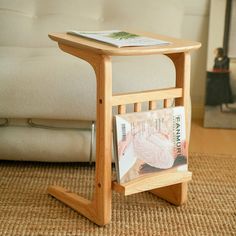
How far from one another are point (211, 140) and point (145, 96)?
915 millimetres

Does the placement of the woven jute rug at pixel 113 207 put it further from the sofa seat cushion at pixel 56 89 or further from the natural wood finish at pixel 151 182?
the sofa seat cushion at pixel 56 89

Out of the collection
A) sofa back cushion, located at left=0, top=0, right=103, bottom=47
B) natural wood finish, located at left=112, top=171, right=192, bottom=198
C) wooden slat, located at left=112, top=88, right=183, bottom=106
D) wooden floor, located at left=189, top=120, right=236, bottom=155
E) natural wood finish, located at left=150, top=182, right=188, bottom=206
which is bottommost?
wooden floor, located at left=189, top=120, right=236, bottom=155

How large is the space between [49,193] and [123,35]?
555 mm

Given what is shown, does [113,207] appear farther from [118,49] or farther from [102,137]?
[118,49]

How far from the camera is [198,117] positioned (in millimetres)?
2555

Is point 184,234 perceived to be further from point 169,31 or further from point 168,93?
point 169,31

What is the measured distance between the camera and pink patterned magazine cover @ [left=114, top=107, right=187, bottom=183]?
1364mm

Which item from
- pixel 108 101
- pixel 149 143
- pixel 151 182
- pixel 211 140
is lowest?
pixel 211 140

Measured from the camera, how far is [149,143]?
1411 millimetres

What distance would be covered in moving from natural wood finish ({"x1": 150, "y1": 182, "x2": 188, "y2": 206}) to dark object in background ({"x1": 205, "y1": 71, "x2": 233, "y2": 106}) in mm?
928

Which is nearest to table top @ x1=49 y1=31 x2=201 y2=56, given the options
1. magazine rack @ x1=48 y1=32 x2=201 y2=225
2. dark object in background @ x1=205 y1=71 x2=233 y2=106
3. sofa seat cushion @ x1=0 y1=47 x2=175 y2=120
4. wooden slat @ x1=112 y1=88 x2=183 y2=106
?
magazine rack @ x1=48 y1=32 x2=201 y2=225

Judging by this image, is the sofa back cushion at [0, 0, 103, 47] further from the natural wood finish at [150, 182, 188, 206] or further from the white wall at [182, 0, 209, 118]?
the natural wood finish at [150, 182, 188, 206]

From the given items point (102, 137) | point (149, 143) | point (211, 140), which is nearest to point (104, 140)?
point (102, 137)

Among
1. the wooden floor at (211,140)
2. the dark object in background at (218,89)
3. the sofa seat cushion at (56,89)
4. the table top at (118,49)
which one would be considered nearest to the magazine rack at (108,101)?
the table top at (118,49)
